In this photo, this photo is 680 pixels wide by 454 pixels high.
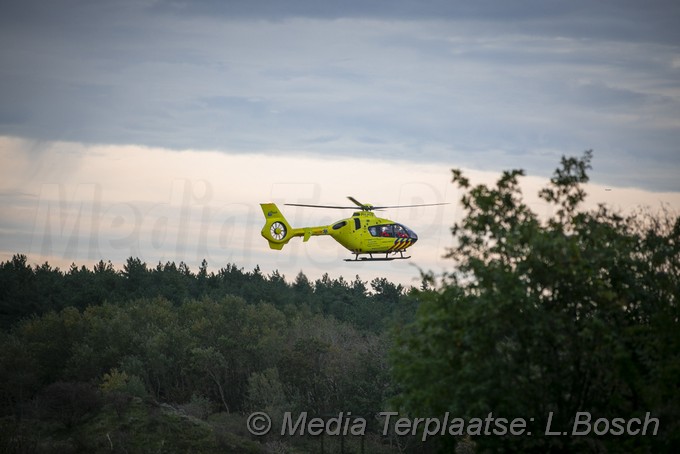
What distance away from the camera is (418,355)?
1203 inches

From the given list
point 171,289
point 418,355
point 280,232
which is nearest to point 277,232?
point 280,232

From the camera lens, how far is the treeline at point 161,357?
63.0m

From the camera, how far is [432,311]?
97.6 feet

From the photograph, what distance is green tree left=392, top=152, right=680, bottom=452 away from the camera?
27.3m

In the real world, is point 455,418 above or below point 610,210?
below

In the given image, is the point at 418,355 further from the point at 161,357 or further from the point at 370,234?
the point at 161,357

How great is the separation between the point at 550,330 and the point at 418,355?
15.5ft

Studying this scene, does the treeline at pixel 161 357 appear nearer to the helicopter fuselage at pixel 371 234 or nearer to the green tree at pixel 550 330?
the helicopter fuselage at pixel 371 234

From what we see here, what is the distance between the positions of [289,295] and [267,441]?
238ft

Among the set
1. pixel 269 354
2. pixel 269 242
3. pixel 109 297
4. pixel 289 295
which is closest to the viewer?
pixel 269 242

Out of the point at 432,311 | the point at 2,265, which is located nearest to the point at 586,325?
the point at 432,311

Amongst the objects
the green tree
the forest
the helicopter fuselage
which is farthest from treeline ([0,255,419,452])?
the green tree

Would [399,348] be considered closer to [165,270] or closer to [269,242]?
[269,242]

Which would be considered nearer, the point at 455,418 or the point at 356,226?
the point at 455,418
